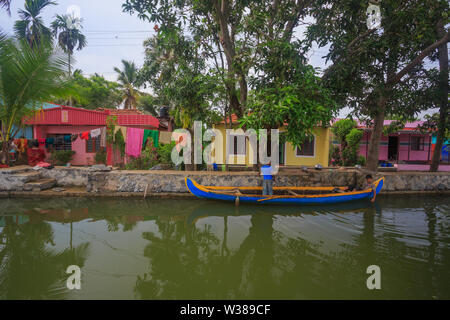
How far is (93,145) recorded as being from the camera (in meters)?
13.5

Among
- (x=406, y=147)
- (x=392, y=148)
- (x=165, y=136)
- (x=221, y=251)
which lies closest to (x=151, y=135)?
(x=165, y=136)

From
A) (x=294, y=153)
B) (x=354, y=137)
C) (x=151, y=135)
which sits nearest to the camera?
(x=151, y=135)

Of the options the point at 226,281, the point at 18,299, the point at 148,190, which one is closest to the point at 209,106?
the point at 148,190

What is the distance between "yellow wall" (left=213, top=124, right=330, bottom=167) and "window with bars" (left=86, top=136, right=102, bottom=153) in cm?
673

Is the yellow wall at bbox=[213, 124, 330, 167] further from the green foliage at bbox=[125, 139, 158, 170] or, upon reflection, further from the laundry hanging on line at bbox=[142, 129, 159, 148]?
the laundry hanging on line at bbox=[142, 129, 159, 148]

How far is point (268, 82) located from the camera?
7.46m

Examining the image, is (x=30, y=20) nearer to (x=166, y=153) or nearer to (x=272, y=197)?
(x=166, y=153)

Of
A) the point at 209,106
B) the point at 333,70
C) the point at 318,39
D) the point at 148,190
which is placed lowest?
the point at 148,190

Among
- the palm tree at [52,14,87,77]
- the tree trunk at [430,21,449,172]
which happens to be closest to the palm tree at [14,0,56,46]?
the palm tree at [52,14,87,77]

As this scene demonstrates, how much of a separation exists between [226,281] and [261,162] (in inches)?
231

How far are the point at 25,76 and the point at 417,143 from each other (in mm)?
21537

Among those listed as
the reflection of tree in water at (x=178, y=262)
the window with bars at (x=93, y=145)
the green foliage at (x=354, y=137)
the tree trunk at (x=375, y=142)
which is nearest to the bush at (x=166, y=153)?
the window with bars at (x=93, y=145)

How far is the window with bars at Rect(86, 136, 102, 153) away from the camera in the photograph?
44.2ft
